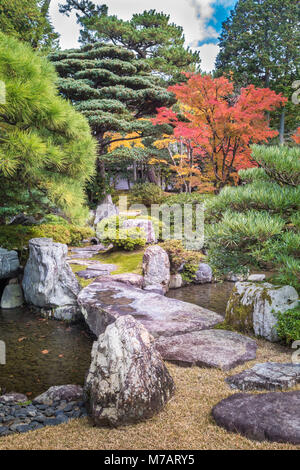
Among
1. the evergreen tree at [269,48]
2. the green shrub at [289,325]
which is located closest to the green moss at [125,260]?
the green shrub at [289,325]

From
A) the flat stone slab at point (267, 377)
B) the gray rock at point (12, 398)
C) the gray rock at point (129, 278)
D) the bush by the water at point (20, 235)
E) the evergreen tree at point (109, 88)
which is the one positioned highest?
the evergreen tree at point (109, 88)

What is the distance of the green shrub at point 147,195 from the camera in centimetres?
1658

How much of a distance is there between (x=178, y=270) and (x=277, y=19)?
15.9 metres

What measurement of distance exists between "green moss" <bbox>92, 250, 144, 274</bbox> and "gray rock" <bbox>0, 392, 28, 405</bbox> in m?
4.78

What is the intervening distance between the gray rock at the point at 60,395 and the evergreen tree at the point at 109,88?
1093 cm

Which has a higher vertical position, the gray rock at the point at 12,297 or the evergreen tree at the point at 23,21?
the evergreen tree at the point at 23,21

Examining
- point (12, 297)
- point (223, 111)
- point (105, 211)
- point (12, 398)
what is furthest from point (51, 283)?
point (105, 211)

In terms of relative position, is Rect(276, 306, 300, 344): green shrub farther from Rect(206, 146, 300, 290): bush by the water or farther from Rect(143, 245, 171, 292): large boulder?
Rect(143, 245, 171, 292): large boulder

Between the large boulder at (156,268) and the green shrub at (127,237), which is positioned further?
the green shrub at (127,237)

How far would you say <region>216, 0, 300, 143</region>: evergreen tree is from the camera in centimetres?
1667

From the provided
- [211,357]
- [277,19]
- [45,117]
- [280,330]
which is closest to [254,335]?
[280,330]

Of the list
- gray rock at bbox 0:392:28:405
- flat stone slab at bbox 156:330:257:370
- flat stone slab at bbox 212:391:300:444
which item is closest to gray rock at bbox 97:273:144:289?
→ flat stone slab at bbox 156:330:257:370

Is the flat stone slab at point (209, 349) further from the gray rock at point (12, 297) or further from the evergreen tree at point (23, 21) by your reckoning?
the evergreen tree at point (23, 21)

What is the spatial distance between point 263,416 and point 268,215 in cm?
187
